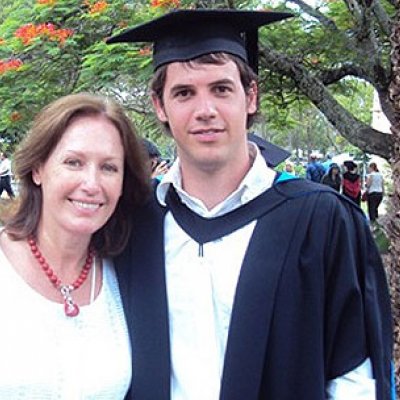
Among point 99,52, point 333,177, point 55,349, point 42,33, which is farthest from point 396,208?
point 333,177

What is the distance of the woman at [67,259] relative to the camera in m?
2.02

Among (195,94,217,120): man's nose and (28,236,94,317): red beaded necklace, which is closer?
(195,94,217,120): man's nose

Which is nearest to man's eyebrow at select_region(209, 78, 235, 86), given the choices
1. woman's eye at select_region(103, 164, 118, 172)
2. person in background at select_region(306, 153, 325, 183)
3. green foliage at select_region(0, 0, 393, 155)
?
woman's eye at select_region(103, 164, 118, 172)

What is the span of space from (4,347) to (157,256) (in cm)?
52

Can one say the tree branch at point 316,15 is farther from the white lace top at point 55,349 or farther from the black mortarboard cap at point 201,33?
the white lace top at point 55,349

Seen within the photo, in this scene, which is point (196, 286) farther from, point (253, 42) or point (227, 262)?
point (253, 42)

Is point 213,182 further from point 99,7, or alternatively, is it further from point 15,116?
point 15,116

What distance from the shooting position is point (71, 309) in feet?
6.91

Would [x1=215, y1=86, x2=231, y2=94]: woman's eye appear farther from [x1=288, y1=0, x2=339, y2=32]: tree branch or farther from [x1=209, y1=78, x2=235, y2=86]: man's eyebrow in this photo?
[x1=288, y1=0, x2=339, y2=32]: tree branch

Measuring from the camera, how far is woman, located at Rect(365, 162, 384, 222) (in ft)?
46.4

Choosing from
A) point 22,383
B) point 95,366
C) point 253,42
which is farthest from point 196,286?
point 253,42

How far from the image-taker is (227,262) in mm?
2004

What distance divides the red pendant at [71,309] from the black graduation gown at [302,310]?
0.90 ft

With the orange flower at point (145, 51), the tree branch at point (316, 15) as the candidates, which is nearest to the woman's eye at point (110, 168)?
the orange flower at point (145, 51)
